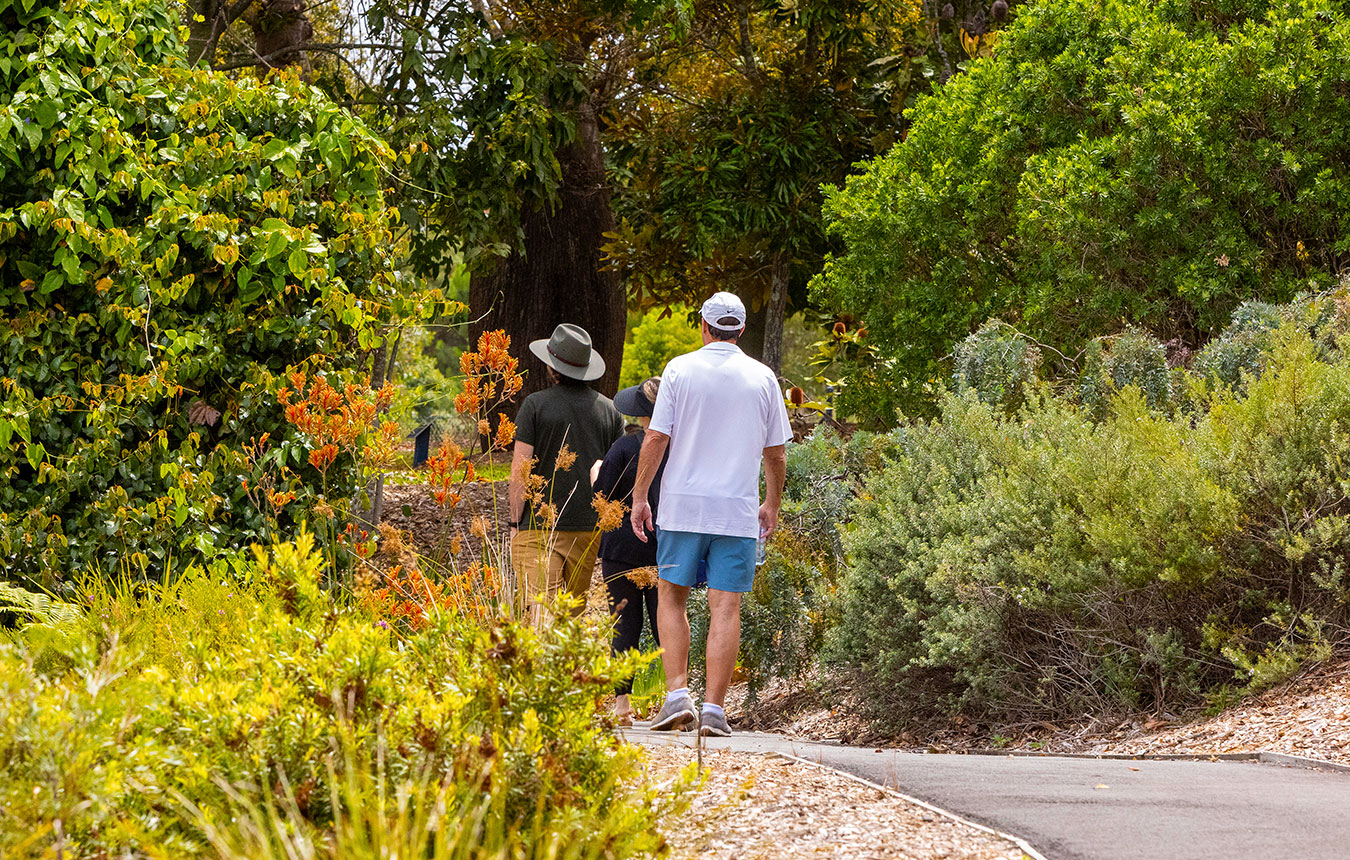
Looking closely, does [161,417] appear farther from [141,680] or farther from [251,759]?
[251,759]

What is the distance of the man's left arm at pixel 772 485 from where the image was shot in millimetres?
5746

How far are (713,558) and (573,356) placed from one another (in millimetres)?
1758

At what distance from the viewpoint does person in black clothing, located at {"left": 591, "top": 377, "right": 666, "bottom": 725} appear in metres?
6.93

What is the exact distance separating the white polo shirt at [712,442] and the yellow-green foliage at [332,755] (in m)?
2.23

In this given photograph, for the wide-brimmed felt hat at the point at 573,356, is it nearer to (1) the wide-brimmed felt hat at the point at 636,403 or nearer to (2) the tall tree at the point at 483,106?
(1) the wide-brimmed felt hat at the point at 636,403

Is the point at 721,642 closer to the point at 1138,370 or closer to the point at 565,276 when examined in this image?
the point at 1138,370

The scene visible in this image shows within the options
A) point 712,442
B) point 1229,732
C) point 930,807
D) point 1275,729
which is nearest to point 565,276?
point 712,442

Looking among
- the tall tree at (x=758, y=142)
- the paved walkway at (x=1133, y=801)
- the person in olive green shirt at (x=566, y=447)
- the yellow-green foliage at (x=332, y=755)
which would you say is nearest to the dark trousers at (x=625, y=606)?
the person in olive green shirt at (x=566, y=447)

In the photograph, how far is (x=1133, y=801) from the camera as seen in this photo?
13.0 ft

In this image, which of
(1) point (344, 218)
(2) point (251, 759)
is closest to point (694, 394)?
(1) point (344, 218)

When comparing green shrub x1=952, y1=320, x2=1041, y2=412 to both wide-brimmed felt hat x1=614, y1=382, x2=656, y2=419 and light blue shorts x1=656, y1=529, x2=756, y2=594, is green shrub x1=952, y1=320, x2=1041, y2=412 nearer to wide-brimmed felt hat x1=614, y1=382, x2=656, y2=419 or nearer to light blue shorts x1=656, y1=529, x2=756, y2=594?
wide-brimmed felt hat x1=614, y1=382, x2=656, y2=419

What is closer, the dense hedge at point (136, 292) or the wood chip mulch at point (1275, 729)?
the wood chip mulch at point (1275, 729)

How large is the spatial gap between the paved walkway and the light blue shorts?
770 mm

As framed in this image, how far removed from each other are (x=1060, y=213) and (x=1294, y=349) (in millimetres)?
3408
